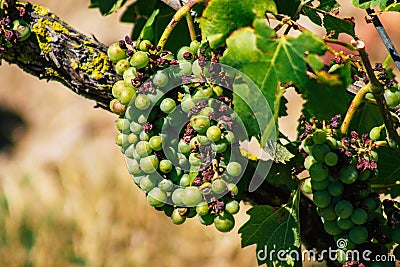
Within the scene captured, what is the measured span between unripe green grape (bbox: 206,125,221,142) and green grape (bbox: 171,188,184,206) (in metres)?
0.10

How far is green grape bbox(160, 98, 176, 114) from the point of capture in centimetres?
87

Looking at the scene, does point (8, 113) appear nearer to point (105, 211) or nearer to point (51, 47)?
point (105, 211)

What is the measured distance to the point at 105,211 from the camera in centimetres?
427

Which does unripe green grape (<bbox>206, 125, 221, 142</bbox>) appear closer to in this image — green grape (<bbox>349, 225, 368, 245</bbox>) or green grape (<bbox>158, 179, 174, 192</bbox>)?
green grape (<bbox>158, 179, 174, 192</bbox>)

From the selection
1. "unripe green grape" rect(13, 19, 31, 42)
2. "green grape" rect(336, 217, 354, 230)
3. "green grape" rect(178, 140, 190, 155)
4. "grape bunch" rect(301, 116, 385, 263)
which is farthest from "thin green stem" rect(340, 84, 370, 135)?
"unripe green grape" rect(13, 19, 31, 42)

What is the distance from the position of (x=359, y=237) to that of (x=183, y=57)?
0.37m

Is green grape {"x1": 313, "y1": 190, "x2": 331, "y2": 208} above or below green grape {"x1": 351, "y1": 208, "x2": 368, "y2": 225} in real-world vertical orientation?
above

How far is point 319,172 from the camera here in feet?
2.83

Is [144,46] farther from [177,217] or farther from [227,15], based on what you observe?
[177,217]

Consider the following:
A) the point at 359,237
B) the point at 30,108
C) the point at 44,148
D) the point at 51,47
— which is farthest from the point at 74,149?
the point at 359,237

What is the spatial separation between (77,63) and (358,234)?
598 mm

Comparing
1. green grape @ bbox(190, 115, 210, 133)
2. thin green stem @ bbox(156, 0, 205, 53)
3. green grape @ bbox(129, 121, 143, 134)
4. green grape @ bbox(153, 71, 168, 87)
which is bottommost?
green grape @ bbox(129, 121, 143, 134)

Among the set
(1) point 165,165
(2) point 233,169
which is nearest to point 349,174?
(2) point 233,169

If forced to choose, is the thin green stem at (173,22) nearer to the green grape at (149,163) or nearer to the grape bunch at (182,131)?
the grape bunch at (182,131)
